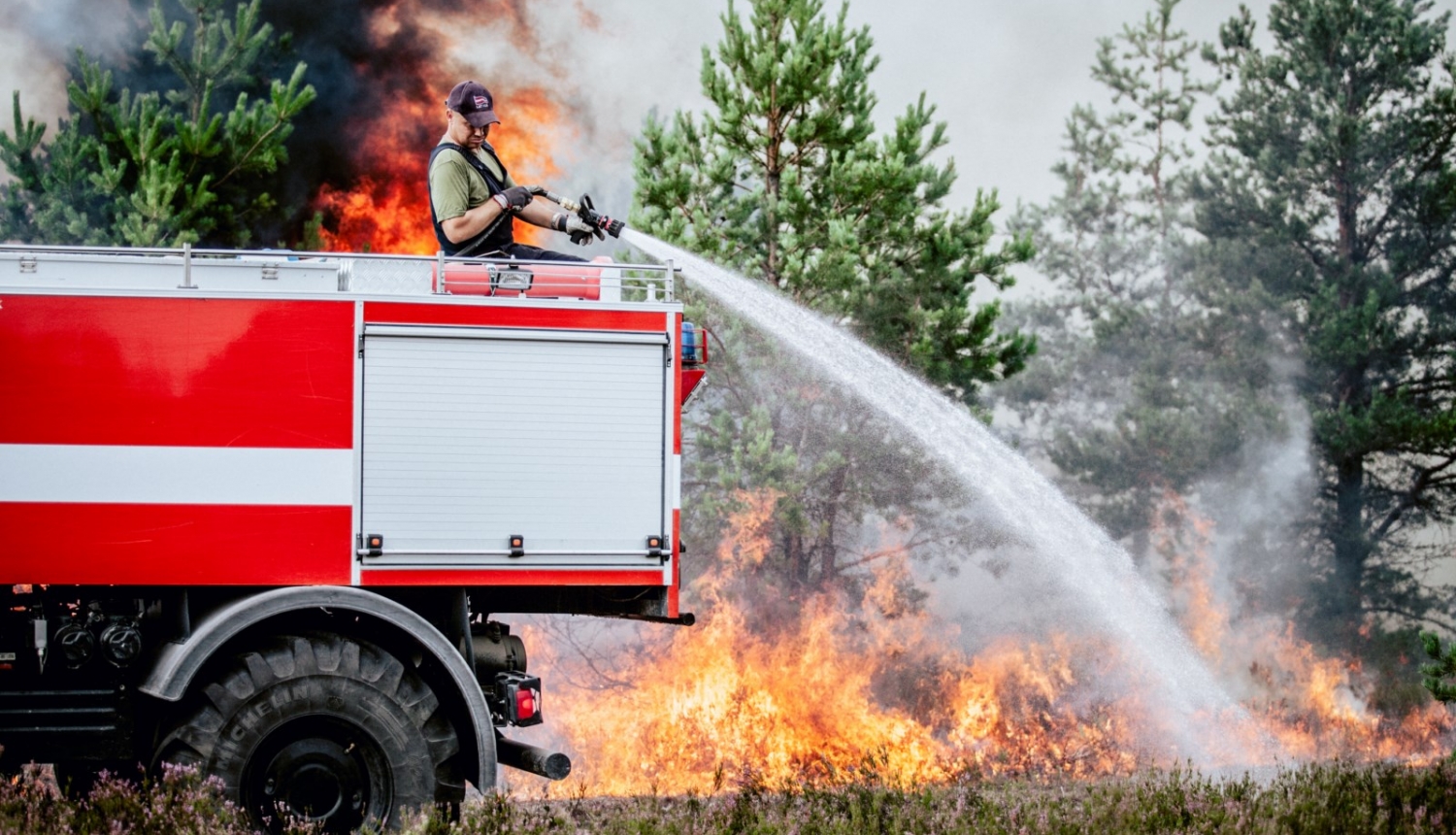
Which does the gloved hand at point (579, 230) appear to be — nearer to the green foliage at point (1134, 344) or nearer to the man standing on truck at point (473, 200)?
the man standing on truck at point (473, 200)

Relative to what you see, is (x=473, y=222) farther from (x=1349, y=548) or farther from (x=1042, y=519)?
(x=1349, y=548)

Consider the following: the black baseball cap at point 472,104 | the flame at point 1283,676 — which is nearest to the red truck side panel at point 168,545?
the black baseball cap at point 472,104

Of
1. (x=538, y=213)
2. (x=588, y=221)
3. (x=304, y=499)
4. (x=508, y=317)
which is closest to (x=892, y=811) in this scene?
(x=508, y=317)

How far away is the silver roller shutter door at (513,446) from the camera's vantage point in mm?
6453

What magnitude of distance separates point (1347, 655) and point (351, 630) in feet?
66.8

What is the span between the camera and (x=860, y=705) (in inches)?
605

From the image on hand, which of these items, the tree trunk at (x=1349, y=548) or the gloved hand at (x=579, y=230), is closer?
the gloved hand at (x=579, y=230)

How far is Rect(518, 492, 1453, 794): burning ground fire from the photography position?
1426 centimetres

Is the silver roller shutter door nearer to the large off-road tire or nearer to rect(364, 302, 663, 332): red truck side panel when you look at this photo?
rect(364, 302, 663, 332): red truck side panel

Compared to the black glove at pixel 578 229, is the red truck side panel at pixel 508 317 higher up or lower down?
lower down

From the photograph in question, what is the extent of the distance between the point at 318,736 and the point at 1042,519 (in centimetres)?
1044

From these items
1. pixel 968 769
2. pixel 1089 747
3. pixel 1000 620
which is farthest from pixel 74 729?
pixel 1000 620

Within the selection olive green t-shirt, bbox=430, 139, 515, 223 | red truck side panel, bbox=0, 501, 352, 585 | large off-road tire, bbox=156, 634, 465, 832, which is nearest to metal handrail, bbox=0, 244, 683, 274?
olive green t-shirt, bbox=430, 139, 515, 223

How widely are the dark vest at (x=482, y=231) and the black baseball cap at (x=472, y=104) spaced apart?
18 cm
